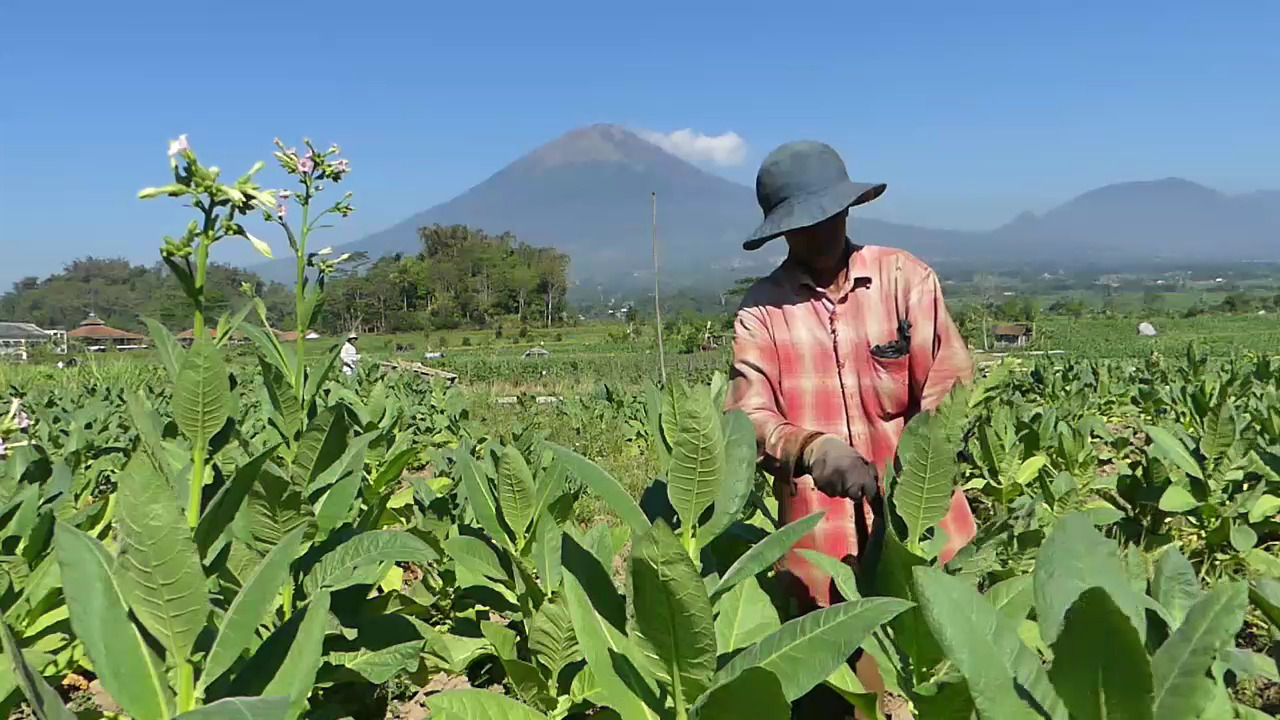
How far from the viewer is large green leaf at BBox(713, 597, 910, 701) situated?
1.20m

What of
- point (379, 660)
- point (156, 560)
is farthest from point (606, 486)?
point (379, 660)

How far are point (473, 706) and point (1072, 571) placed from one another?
39.8 inches

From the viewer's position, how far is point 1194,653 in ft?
3.31

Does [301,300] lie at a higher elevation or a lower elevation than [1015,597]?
higher

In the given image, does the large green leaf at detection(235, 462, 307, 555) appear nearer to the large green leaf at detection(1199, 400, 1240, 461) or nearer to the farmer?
the farmer

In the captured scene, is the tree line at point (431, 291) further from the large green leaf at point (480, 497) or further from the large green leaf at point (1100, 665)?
the large green leaf at point (1100, 665)

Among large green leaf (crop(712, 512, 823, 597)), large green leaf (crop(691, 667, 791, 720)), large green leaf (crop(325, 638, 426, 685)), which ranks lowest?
large green leaf (crop(325, 638, 426, 685))

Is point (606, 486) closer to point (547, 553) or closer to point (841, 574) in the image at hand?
point (841, 574)

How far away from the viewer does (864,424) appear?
2.58 m

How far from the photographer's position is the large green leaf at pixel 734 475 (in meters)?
1.49

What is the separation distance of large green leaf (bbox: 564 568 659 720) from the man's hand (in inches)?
27.5

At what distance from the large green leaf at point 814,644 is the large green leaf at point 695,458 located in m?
0.25

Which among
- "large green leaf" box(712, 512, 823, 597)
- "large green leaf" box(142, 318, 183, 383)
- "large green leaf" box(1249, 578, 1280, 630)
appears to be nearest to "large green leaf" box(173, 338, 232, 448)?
"large green leaf" box(142, 318, 183, 383)

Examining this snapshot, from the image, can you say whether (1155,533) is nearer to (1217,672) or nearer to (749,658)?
(1217,672)
